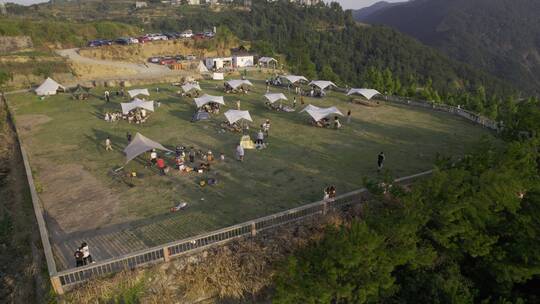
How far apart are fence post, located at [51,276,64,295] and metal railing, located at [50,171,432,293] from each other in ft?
0.10

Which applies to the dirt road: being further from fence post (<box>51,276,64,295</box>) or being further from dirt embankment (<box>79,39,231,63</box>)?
fence post (<box>51,276,64,295</box>)

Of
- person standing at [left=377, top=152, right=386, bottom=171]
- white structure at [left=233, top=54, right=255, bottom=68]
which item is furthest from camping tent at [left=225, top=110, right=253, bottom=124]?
white structure at [left=233, top=54, right=255, bottom=68]

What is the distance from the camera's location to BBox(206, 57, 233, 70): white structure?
53531 millimetres

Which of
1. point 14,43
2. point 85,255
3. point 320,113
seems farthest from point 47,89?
point 85,255

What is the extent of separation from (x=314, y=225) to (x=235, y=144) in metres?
10.7

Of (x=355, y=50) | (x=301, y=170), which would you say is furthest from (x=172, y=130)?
(x=355, y=50)

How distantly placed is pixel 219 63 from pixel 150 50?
1781 cm

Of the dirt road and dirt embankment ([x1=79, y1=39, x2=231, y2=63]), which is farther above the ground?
dirt embankment ([x1=79, y1=39, x2=231, y2=63])

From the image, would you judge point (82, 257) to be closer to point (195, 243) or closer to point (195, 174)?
point (195, 243)

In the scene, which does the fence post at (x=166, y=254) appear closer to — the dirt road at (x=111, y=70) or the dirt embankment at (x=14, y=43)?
the dirt road at (x=111, y=70)

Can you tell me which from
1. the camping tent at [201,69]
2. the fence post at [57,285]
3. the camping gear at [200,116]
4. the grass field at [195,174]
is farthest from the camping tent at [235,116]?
the camping tent at [201,69]

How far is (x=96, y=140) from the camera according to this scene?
24.3 m

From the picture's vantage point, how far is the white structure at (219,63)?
53.5m

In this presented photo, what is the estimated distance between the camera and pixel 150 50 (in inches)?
2490
